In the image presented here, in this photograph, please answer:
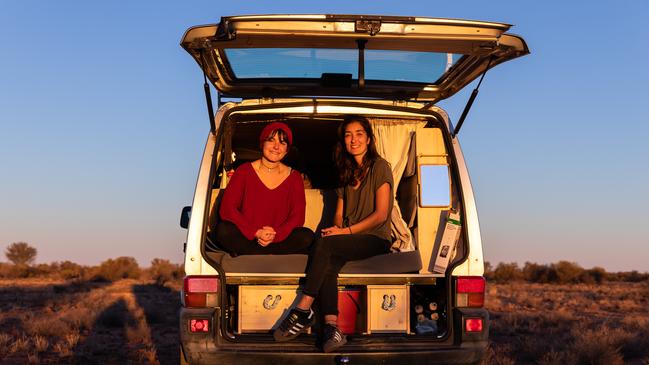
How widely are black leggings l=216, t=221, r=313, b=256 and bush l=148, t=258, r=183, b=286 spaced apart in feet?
64.1

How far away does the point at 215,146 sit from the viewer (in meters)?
5.55

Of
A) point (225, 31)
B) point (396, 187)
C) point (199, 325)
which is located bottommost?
point (199, 325)

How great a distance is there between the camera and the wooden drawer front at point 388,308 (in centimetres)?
582

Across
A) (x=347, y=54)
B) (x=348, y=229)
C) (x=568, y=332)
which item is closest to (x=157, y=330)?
(x=568, y=332)

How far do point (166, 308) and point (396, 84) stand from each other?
1068cm

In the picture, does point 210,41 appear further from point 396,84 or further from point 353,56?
point 396,84

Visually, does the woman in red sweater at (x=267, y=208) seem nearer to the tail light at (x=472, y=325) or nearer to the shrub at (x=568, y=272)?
the tail light at (x=472, y=325)

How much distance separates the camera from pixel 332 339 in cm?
516

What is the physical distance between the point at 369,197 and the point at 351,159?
49 centimetres

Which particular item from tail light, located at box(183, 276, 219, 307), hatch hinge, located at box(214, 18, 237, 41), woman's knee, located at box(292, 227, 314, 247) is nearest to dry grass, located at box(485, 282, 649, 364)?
woman's knee, located at box(292, 227, 314, 247)

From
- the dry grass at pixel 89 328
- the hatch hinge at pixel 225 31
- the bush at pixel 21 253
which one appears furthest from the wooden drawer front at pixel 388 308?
the bush at pixel 21 253

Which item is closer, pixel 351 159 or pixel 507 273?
pixel 351 159

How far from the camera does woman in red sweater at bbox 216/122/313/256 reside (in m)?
5.92

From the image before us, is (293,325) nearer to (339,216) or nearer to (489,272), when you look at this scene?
(339,216)
